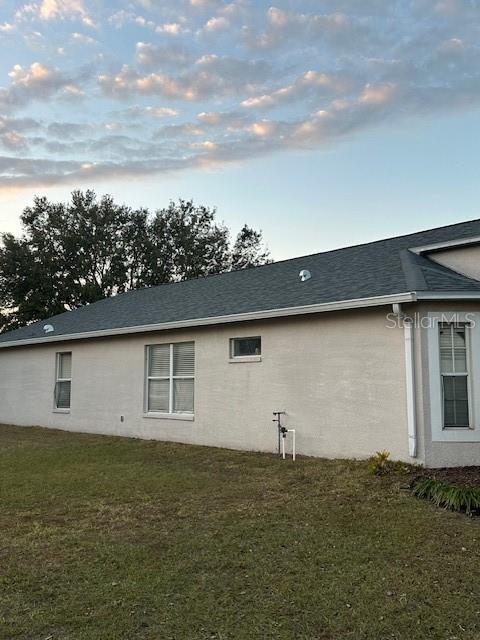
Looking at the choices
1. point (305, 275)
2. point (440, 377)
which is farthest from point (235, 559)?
point (305, 275)

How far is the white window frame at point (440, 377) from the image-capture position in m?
7.35

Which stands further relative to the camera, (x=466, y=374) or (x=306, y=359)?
(x=306, y=359)

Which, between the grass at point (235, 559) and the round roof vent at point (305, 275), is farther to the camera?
the round roof vent at point (305, 275)

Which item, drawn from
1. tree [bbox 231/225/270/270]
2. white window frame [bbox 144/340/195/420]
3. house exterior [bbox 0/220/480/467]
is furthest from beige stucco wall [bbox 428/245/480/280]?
tree [bbox 231/225/270/270]

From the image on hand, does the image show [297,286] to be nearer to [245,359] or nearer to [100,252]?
[245,359]

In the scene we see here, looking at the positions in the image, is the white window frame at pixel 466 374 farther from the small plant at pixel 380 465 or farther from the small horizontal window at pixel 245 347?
the small horizontal window at pixel 245 347

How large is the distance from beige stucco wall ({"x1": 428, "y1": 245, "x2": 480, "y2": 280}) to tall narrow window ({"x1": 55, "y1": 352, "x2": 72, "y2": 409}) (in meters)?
9.89

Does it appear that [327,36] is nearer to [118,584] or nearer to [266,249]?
[118,584]

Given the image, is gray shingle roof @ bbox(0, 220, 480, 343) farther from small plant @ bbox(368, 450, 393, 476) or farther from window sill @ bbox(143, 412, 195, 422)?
small plant @ bbox(368, 450, 393, 476)

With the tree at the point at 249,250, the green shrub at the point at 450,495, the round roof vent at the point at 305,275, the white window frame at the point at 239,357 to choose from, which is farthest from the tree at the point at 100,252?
the green shrub at the point at 450,495

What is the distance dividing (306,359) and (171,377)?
3.52m

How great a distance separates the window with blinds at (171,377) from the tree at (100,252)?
22.9 m

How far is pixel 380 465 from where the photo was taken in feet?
23.2

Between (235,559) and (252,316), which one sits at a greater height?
(252,316)
